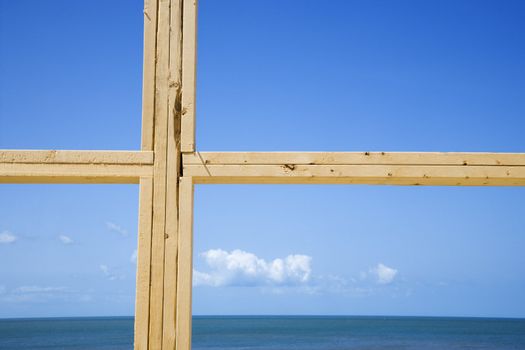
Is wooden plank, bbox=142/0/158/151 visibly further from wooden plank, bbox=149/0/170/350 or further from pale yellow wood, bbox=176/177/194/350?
pale yellow wood, bbox=176/177/194/350

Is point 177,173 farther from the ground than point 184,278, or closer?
farther from the ground

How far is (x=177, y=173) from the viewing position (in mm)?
1305

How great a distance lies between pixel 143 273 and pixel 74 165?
29 cm

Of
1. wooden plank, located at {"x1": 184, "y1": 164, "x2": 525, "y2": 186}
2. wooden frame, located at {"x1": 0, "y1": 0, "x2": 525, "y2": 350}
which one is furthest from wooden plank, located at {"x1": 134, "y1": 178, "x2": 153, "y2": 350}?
wooden plank, located at {"x1": 184, "y1": 164, "x2": 525, "y2": 186}

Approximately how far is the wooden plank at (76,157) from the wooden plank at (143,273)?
84 mm

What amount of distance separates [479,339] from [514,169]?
1113 inches

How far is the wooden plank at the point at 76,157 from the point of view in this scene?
4.24ft

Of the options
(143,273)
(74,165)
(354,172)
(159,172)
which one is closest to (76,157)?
(74,165)

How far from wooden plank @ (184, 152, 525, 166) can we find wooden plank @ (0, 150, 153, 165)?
13 centimetres

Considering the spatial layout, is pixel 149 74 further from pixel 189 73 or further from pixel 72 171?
pixel 72 171

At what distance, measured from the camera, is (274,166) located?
4.24 feet

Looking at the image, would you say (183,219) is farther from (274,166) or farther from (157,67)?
(157,67)

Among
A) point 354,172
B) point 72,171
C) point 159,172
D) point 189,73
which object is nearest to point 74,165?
point 72,171

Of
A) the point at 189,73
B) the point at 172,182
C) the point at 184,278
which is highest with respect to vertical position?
the point at 189,73
